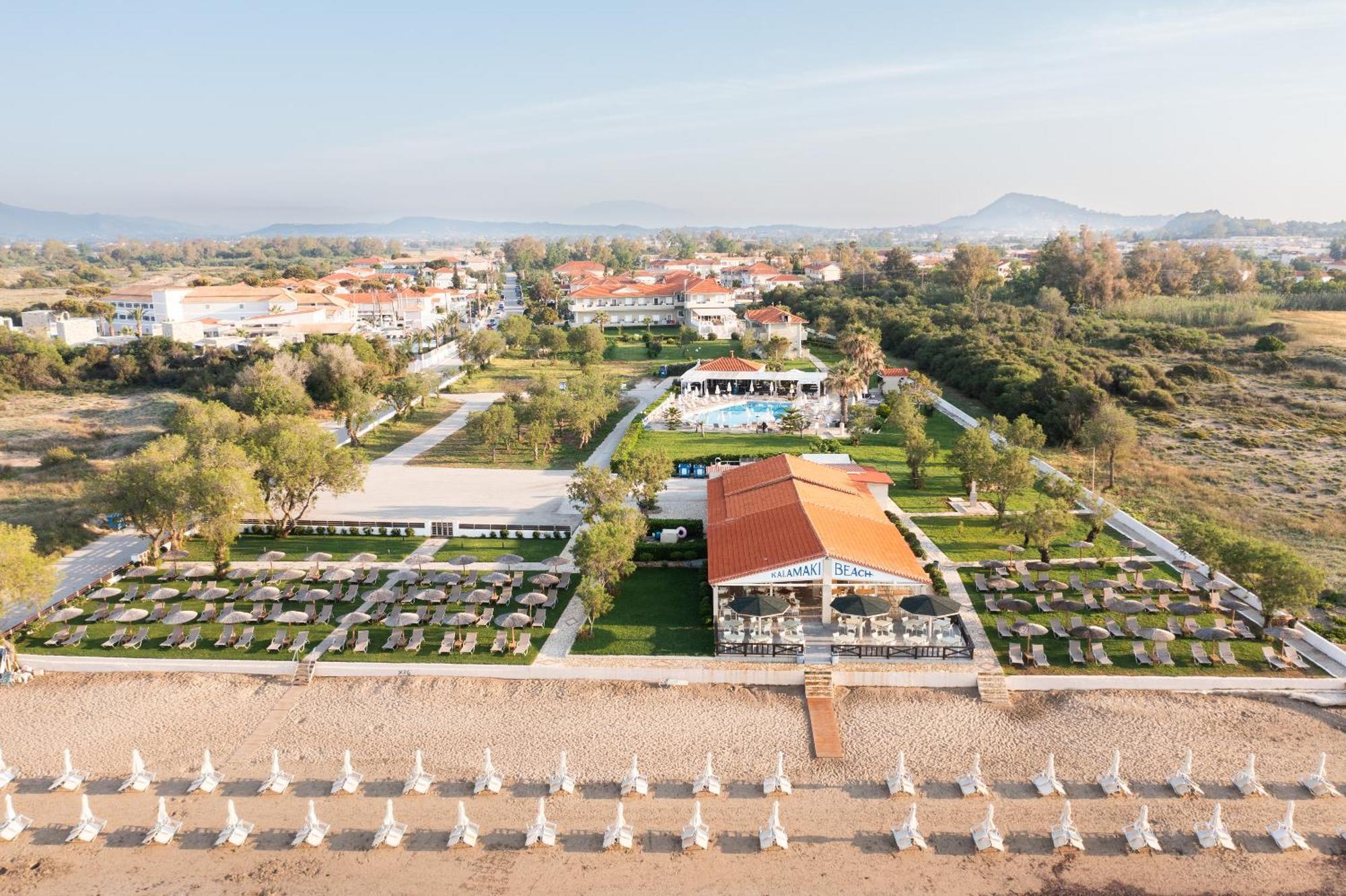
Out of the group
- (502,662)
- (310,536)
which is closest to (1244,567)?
(502,662)

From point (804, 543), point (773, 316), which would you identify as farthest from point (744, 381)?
point (804, 543)

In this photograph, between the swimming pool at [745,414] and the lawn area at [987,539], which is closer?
the lawn area at [987,539]

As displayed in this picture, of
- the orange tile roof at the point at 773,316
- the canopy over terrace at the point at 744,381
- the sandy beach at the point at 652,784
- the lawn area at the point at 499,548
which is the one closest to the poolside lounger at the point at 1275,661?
the sandy beach at the point at 652,784

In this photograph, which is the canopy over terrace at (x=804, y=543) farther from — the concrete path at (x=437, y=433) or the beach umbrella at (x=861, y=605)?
the concrete path at (x=437, y=433)

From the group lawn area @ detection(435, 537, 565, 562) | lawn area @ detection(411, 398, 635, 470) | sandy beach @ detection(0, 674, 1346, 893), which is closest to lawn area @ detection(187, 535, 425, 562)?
lawn area @ detection(435, 537, 565, 562)

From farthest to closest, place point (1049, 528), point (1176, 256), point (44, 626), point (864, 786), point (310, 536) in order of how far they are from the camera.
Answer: point (1176, 256), point (310, 536), point (1049, 528), point (44, 626), point (864, 786)

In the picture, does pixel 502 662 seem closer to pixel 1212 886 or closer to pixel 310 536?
pixel 310 536

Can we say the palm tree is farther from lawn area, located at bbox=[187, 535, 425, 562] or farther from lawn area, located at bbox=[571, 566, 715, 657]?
lawn area, located at bbox=[187, 535, 425, 562]
